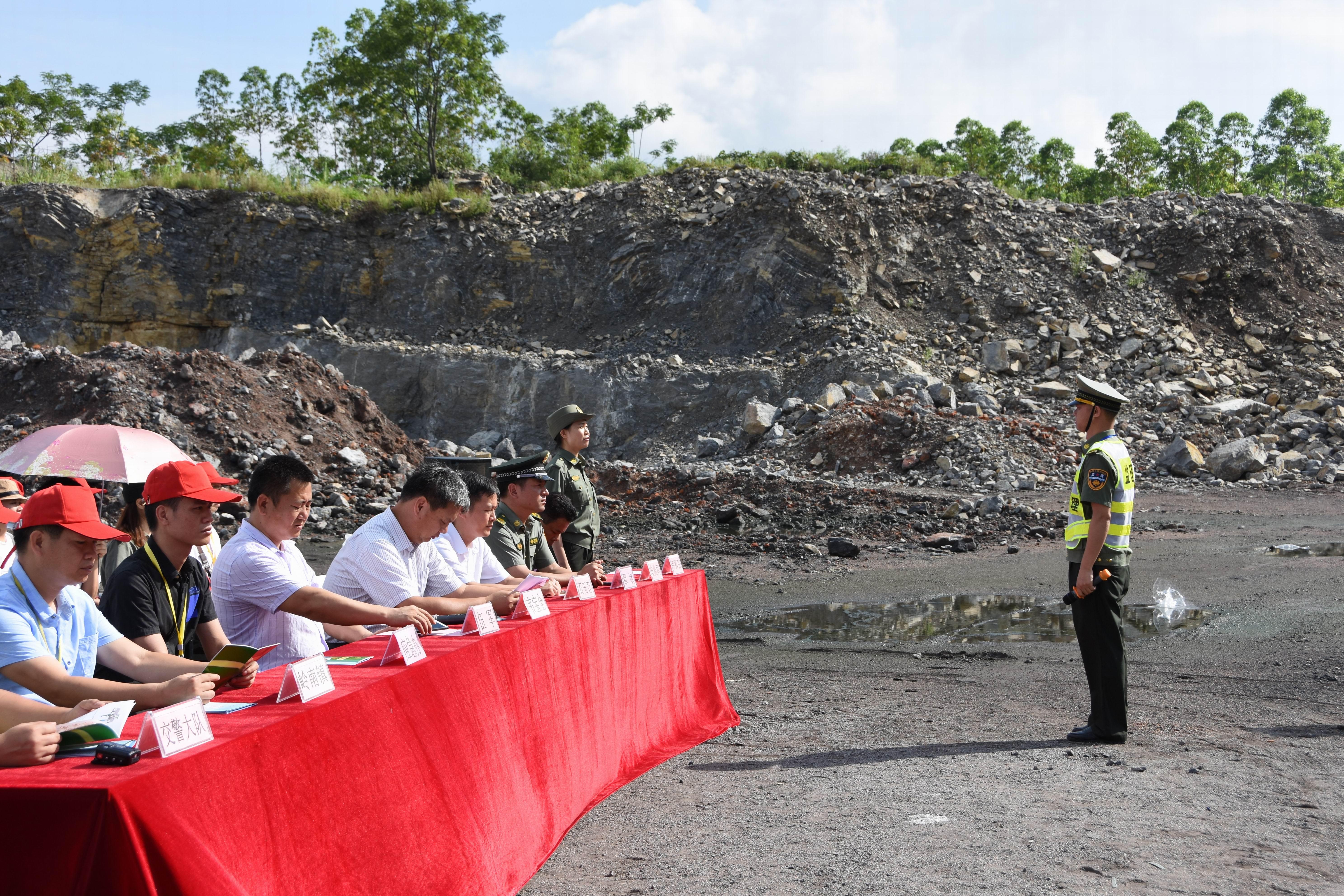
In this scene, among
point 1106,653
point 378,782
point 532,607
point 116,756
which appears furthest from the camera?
point 1106,653

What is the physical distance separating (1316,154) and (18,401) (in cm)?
5510

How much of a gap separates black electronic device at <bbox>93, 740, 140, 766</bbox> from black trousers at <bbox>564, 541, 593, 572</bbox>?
18.0ft

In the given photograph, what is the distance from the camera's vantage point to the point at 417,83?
35.2 m

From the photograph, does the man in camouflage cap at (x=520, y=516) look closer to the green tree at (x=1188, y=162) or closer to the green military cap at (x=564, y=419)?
the green military cap at (x=564, y=419)

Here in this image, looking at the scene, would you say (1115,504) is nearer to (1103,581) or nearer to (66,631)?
(1103,581)

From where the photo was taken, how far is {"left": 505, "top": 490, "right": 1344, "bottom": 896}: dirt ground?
3479mm

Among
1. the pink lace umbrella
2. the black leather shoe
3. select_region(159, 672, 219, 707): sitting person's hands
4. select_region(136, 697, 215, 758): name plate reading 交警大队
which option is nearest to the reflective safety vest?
the black leather shoe

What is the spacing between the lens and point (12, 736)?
2.09 m

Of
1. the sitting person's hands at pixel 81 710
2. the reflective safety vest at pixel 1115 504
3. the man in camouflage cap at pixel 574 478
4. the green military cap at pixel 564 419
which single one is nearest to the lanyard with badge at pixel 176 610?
the sitting person's hands at pixel 81 710

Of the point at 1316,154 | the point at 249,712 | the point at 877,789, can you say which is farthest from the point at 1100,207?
the point at 249,712

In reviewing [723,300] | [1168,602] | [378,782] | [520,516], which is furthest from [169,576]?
[723,300]

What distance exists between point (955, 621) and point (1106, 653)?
14.6 feet

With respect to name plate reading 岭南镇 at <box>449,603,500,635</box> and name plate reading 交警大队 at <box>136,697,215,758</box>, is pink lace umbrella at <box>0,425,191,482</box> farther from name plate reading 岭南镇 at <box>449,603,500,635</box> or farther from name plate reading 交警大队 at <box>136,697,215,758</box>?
name plate reading 交警大队 at <box>136,697,215,758</box>

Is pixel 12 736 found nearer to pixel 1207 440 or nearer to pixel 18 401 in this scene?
pixel 18 401
